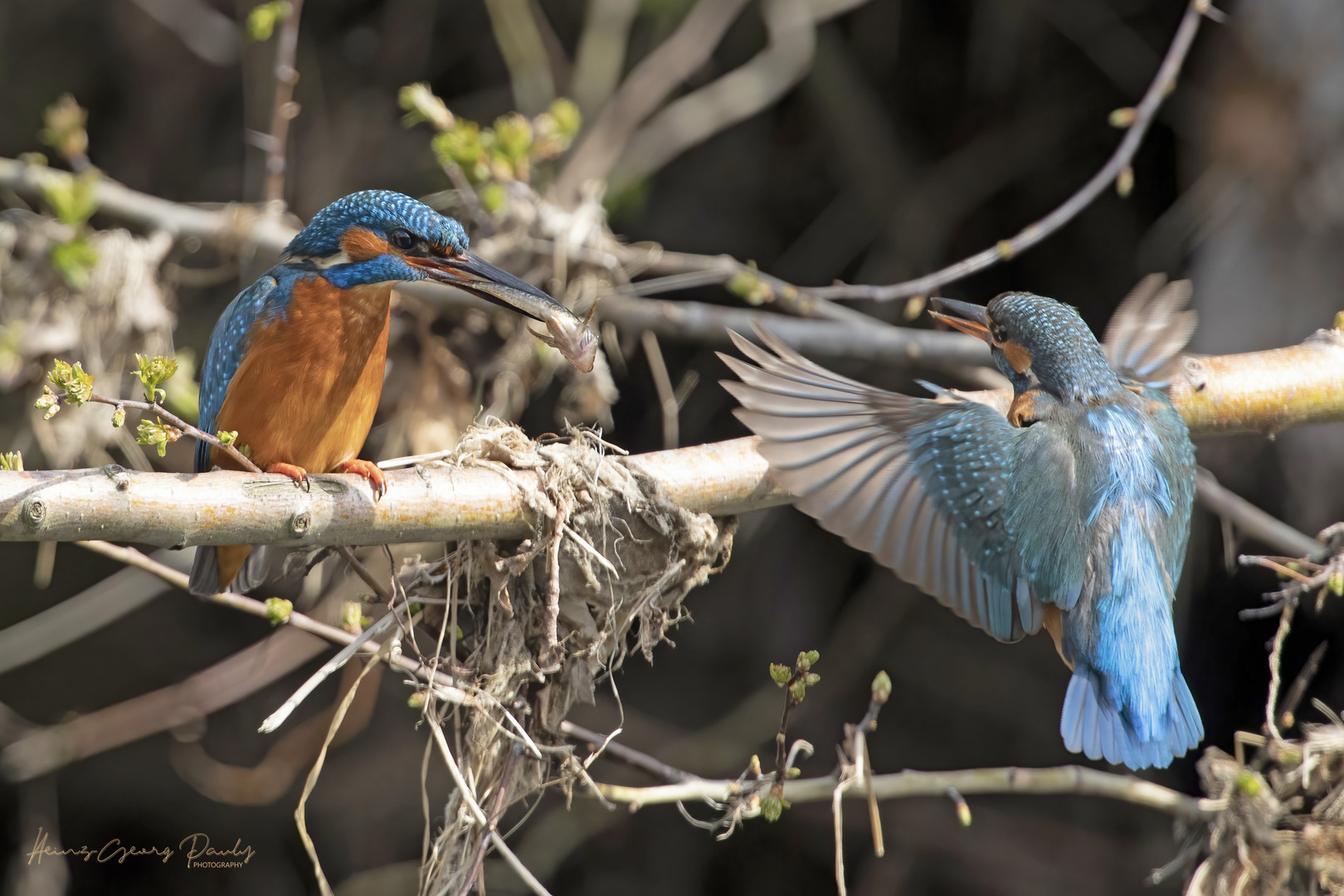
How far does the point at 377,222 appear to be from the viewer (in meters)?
2.03

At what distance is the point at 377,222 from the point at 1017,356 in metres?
1.31

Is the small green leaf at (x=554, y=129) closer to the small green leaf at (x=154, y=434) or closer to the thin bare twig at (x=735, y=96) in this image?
the thin bare twig at (x=735, y=96)

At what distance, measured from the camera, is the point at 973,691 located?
3.97 metres

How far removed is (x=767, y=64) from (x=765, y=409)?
6.63 feet

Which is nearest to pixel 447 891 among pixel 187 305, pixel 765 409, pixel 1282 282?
pixel 765 409

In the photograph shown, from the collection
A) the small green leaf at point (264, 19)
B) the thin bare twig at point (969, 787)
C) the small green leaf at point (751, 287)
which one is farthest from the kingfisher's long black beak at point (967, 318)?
the small green leaf at point (264, 19)

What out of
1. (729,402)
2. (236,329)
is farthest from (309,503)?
(729,402)

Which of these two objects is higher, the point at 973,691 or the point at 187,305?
the point at 187,305

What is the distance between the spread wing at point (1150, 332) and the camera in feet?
7.48

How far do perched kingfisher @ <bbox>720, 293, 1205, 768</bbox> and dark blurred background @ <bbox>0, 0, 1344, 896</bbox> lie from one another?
1.52 meters

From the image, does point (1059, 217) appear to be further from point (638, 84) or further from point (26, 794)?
point (26, 794)

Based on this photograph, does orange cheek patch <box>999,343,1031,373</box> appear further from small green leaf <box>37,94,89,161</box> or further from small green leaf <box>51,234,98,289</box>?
small green leaf <box>37,94,89,161</box>

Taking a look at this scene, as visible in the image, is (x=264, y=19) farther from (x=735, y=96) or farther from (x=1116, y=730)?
(x=1116, y=730)

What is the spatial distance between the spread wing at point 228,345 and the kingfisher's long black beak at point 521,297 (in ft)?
1.21
